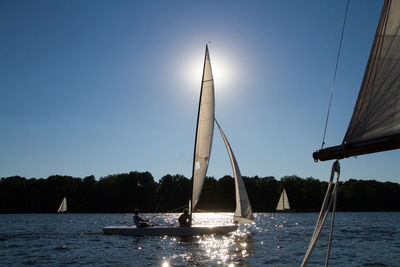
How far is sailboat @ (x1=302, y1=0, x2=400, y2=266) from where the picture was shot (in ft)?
14.9

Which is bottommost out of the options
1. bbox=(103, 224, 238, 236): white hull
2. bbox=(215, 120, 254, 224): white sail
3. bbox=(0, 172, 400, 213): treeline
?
bbox=(103, 224, 238, 236): white hull

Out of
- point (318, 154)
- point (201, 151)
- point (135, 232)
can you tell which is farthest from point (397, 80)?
point (135, 232)

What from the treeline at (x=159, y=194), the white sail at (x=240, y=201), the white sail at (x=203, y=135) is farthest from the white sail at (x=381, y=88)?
the treeline at (x=159, y=194)

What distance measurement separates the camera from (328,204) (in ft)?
15.0

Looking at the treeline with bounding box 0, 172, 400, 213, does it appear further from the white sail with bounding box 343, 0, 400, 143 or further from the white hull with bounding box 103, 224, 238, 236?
the white sail with bounding box 343, 0, 400, 143

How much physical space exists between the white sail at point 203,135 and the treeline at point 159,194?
74099 millimetres

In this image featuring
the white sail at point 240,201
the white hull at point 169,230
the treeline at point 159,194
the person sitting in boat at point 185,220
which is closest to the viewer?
the white hull at point 169,230

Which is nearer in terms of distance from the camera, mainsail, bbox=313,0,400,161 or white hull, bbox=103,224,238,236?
mainsail, bbox=313,0,400,161

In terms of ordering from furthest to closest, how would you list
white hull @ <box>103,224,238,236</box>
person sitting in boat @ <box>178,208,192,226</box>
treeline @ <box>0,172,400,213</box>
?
treeline @ <box>0,172,400,213</box>, person sitting in boat @ <box>178,208,192,226</box>, white hull @ <box>103,224,238,236</box>

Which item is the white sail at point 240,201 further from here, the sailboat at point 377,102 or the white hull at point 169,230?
the sailboat at point 377,102

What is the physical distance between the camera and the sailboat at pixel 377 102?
4.54 m

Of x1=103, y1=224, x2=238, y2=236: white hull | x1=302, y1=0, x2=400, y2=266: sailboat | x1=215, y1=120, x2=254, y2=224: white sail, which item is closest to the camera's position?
x1=302, y1=0, x2=400, y2=266: sailboat

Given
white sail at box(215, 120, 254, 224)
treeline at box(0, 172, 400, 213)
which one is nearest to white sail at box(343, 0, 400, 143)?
white sail at box(215, 120, 254, 224)

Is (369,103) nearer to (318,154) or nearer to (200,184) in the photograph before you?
(318,154)
